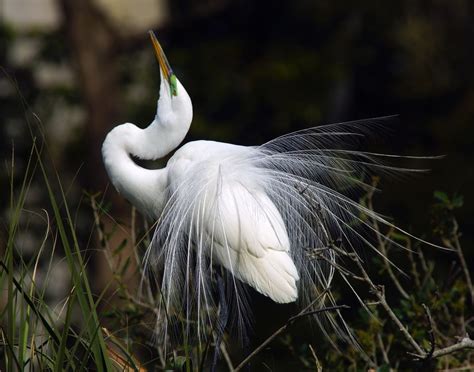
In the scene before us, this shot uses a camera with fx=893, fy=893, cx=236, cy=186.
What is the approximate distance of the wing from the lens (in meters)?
2.56

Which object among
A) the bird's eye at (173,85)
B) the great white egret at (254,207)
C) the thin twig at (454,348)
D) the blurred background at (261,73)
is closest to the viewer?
the thin twig at (454,348)

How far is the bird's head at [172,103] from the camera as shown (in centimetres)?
276

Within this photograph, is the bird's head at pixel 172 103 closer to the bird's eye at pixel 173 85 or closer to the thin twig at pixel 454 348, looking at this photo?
the bird's eye at pixel 173 85

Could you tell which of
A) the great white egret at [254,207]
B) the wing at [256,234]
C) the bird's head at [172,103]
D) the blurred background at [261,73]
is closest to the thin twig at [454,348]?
the great white egret at [254,207]

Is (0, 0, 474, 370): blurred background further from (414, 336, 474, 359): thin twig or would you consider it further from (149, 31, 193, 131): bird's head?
(414, 336, 474, 359): thin twig

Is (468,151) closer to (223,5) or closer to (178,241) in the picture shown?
(223,5)

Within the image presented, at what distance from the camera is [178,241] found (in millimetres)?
2596

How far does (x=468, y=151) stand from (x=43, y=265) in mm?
3896

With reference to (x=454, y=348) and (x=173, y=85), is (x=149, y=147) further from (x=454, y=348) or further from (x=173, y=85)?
(x=454, y=348)

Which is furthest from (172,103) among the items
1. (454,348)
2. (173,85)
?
(454,348)

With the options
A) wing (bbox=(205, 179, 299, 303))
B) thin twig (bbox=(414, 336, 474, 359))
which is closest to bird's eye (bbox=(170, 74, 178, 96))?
wing (bbox=(205, 179, 299, 303))

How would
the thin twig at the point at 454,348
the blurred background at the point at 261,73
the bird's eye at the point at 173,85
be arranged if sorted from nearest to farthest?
the thin twig at the point at 454,348 < the bird's eye at the point at 173,85 < the blurred background at the point at 261,73

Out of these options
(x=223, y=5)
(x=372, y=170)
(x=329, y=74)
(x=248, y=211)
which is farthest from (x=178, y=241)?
(x=223, y=5)

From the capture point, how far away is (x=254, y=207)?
2.57m
